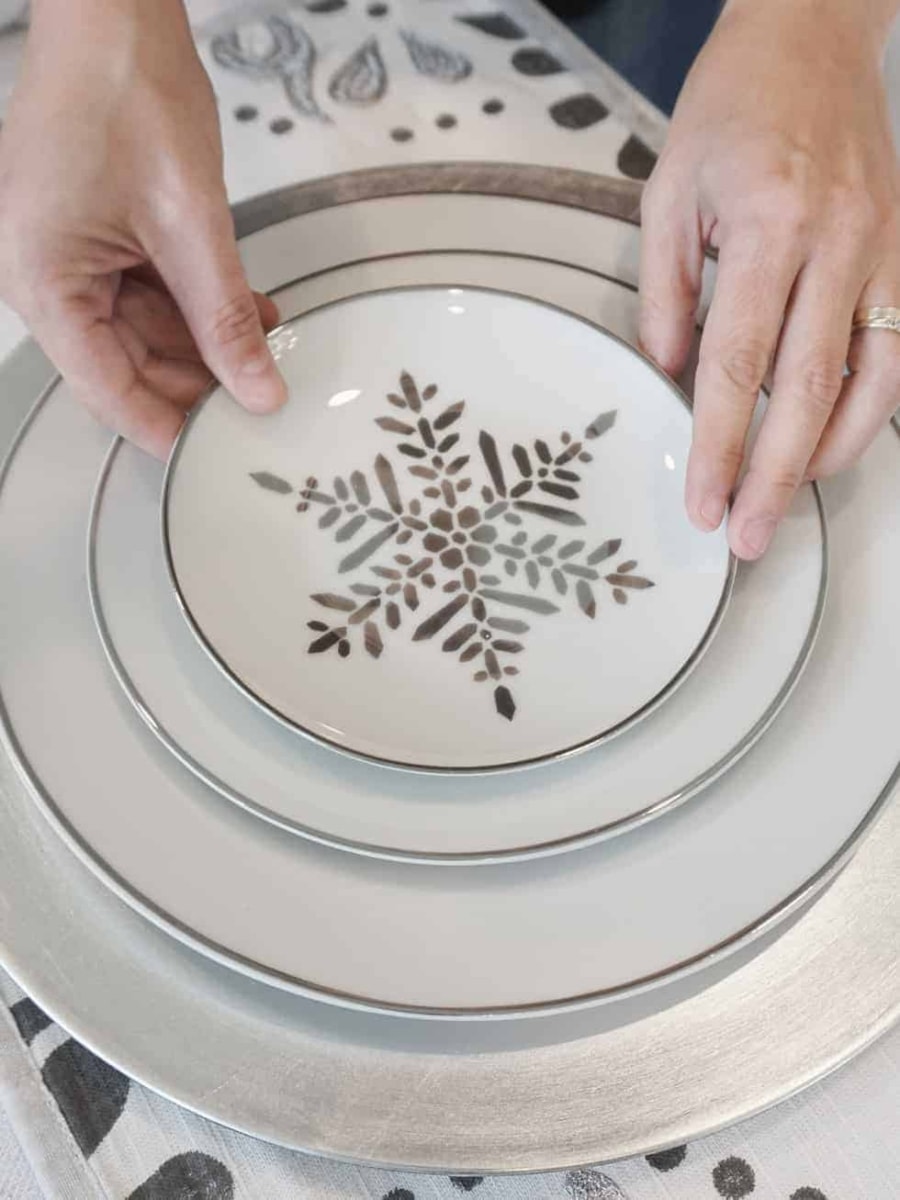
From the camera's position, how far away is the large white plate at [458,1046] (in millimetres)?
354

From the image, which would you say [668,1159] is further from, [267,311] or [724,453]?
[267,311]

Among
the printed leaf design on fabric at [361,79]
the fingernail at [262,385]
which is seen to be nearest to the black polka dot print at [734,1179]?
the fingernail at [262,385]

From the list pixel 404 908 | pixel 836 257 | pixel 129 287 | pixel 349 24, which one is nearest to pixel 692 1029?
pixel 404 908

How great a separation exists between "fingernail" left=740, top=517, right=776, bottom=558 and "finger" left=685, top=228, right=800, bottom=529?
26 millimetres

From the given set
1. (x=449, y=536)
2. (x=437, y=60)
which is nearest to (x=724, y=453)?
(x=449, y=536)

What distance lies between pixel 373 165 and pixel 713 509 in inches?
12.8

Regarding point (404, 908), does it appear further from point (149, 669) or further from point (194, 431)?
point (194, 431)

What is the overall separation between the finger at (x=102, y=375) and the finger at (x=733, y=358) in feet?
0.78

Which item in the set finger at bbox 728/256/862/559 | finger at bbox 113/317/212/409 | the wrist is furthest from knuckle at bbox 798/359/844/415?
finger at bbox 113/317/212/409

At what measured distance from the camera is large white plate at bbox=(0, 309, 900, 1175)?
35 cm

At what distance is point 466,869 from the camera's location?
0.38m

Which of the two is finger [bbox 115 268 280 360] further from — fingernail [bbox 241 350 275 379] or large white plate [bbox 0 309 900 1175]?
large white plate [bbox 0 309 900 1175]

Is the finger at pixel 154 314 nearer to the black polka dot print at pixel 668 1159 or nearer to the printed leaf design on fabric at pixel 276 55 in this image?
the printed leaf design on fabric at pixel 276 55

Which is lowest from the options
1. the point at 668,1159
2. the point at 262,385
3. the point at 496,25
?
the point at 668,1159
